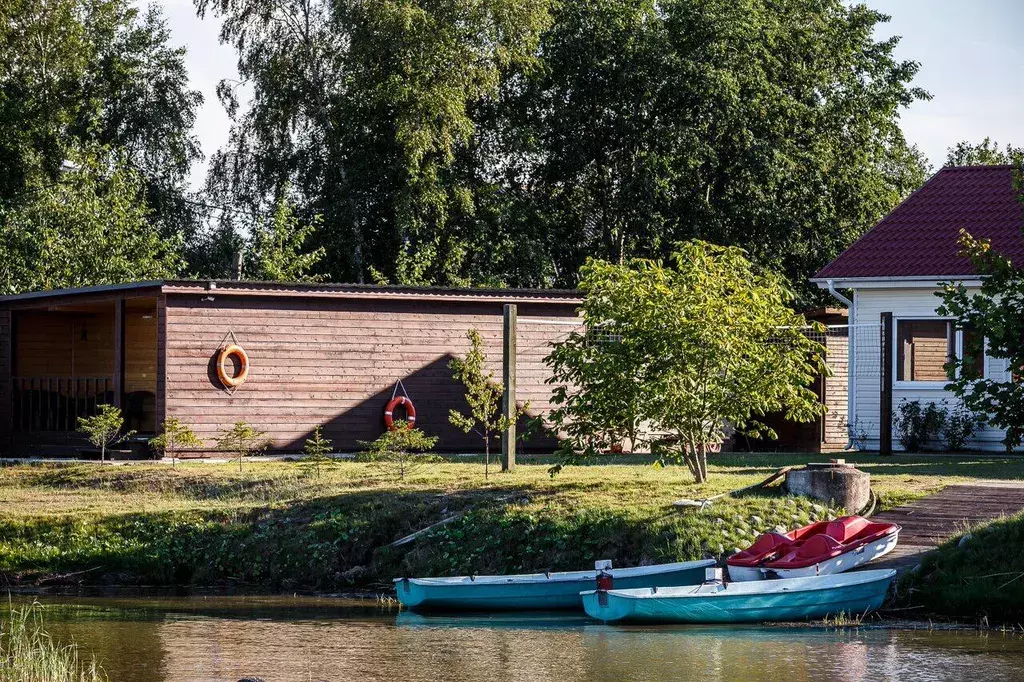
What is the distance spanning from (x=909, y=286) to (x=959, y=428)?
2567 mm

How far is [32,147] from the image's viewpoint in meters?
35.6

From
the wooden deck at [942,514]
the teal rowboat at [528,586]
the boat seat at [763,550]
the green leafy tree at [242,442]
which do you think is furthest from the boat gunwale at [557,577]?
the green leafy tree at [242,442]

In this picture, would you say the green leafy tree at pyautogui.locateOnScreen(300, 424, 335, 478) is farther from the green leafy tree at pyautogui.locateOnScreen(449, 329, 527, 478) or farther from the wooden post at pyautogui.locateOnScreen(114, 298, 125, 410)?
the wooden post at pyautogui.locateOnScreen(114, 298, 125, 410)

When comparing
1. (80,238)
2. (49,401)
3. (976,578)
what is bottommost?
(976,578)

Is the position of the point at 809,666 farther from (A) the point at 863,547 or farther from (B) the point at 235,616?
(B) the point at 235,616

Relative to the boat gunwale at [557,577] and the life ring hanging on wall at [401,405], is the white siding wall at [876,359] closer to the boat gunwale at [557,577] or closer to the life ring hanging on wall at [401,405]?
the life ring hanging on wall at [401,405]

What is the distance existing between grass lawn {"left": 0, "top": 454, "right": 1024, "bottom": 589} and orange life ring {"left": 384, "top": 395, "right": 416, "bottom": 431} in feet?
14.3

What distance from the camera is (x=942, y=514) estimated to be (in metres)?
14.9

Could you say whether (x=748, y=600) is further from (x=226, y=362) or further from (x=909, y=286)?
(x=909, y=286)

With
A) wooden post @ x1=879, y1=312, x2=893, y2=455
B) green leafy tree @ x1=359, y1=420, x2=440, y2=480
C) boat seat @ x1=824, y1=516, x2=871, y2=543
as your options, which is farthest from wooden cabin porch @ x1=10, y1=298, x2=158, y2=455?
boat seat @ x1=824, y1=516, x2=871, y2=543

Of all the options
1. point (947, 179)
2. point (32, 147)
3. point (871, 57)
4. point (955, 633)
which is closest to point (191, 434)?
point (955, 633)

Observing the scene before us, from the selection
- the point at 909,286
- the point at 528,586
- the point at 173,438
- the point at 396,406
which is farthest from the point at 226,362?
the point at 909,286

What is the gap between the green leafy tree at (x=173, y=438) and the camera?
2084 cm

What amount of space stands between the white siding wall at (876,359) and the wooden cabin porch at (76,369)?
38.4ft
